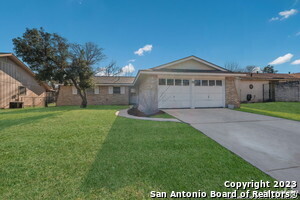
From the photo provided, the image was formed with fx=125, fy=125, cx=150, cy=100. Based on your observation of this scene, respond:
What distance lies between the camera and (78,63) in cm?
1207

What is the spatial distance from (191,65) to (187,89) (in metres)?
2.70

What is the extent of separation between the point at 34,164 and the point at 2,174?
0.39m

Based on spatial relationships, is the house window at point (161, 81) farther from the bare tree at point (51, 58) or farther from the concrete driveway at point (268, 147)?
the bare tree at point (51, 58)

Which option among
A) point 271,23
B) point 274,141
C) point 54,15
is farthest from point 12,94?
point 271,23

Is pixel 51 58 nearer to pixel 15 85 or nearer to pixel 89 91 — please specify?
pixel 89 91

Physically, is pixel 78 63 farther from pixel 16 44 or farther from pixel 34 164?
pixel 34 164

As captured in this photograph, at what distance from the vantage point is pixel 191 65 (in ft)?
36.4

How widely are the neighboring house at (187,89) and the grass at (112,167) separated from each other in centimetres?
565

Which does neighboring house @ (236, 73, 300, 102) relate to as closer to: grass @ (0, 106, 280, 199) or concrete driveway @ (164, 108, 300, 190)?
concrete driveway @ (164, 108, 300, 190)

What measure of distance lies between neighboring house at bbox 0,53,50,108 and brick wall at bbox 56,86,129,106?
8.73 feet

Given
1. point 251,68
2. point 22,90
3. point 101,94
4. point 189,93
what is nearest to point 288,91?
point 189,93

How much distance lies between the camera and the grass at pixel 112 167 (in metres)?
1.75

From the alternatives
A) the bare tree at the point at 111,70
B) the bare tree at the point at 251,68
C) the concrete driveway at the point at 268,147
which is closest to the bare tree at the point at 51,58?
the concrete driveway at the point at 268,147

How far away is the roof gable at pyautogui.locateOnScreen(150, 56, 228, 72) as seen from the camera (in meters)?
10.7
